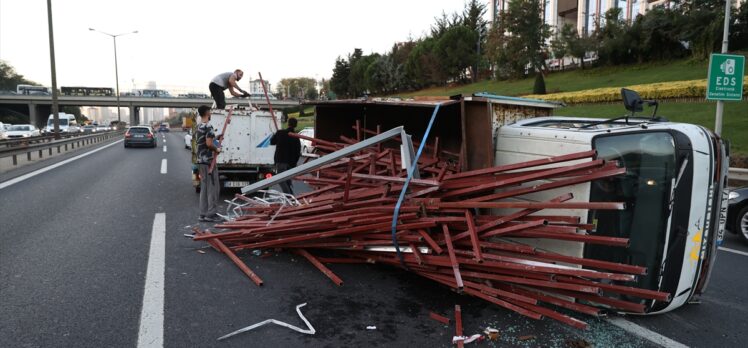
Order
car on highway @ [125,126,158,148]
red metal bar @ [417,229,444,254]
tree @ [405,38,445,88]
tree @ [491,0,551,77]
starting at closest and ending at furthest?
red metal bar @ [417,229,444,254] → car on highway @ [125,126,158,148] → tree @ [491,0,551,77] → tree @ [405,38,445,88]

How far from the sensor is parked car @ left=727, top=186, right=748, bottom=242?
300 inches

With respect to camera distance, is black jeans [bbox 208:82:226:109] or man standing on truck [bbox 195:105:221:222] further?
black jeans [bbox 208:82:226:109]

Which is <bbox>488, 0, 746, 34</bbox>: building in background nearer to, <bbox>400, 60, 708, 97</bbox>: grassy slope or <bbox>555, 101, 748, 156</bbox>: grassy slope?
<bbox>400, 60, 708, 97</bbox>: grassy slope

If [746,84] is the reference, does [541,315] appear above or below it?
below

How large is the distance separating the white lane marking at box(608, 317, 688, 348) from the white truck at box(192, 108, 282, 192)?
27.3 feet

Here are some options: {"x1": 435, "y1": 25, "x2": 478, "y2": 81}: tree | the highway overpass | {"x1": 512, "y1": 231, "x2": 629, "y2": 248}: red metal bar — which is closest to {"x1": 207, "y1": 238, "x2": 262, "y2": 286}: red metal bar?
{"x1": 512, "y1": 231, "x2": 629, "y2": 248}: red metal bar

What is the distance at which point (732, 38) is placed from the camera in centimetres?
3381

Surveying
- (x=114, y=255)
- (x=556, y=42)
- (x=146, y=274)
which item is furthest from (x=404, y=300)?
(x=556, y=42)

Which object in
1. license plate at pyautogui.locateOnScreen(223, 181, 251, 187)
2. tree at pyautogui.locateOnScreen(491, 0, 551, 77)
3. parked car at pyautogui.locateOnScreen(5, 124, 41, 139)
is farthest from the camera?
tree at pyautogui.locateOnScreen(491, 0, 551, 77)

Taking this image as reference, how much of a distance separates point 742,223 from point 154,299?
8.39 m

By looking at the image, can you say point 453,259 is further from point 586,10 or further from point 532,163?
point 586,10

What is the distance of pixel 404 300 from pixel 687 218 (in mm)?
2483

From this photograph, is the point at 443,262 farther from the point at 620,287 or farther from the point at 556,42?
the point at 556,42

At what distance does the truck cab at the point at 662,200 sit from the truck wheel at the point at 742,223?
430 centimetres
